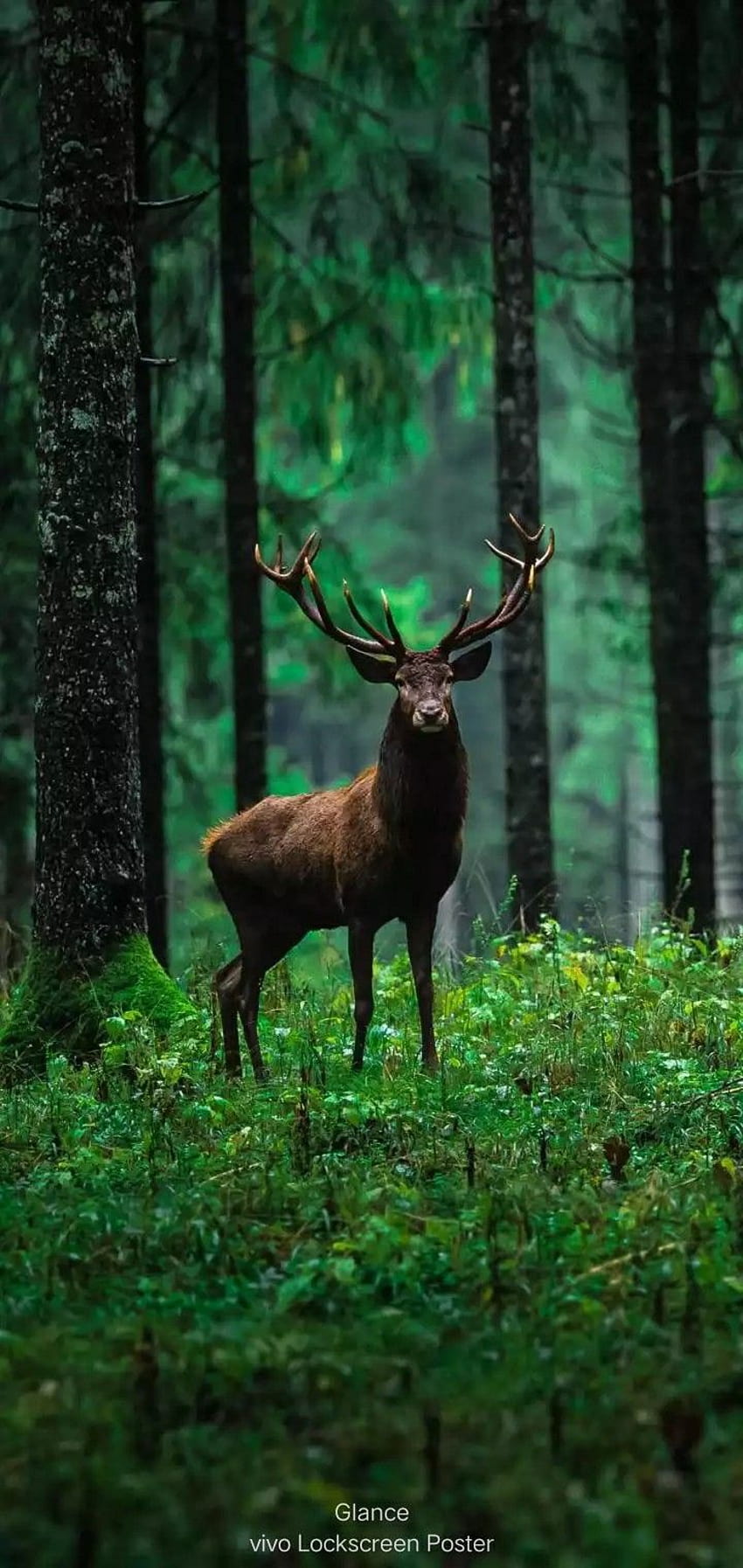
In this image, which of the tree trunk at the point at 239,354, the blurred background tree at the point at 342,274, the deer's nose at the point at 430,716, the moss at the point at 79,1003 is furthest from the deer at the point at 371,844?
the tree trunk at the point at 239,354

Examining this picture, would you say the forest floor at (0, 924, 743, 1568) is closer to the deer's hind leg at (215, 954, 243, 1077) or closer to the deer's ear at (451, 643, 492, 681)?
the deer's hind leg at (215, 954, 243, 1077)

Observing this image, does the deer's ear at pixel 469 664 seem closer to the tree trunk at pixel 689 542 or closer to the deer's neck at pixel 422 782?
the deer's neck at pixel 422 782

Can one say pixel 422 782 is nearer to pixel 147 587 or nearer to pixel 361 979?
pixel 361 979

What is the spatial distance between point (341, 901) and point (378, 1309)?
3.97 m

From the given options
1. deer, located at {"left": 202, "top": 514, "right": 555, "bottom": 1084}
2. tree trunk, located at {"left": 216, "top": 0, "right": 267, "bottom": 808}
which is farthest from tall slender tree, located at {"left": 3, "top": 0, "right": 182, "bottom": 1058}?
tree trunk, located at {"left": 216, "top": 0, "right": 267, "bottom": 808}

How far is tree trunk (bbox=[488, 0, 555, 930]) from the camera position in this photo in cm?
1268

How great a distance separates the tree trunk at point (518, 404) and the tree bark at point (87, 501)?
4.55 metres

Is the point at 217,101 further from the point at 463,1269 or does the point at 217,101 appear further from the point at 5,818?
the point at 463,1269

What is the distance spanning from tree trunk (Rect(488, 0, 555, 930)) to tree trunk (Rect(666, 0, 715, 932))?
142 centimetres

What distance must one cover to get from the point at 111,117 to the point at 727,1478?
7.13m

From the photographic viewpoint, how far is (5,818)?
54.5ft

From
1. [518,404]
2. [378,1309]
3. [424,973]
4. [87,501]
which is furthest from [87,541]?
[518,404]

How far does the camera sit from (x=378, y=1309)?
4.53 meters

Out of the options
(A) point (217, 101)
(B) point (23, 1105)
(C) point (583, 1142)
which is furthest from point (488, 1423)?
(A) point (217, 101)
